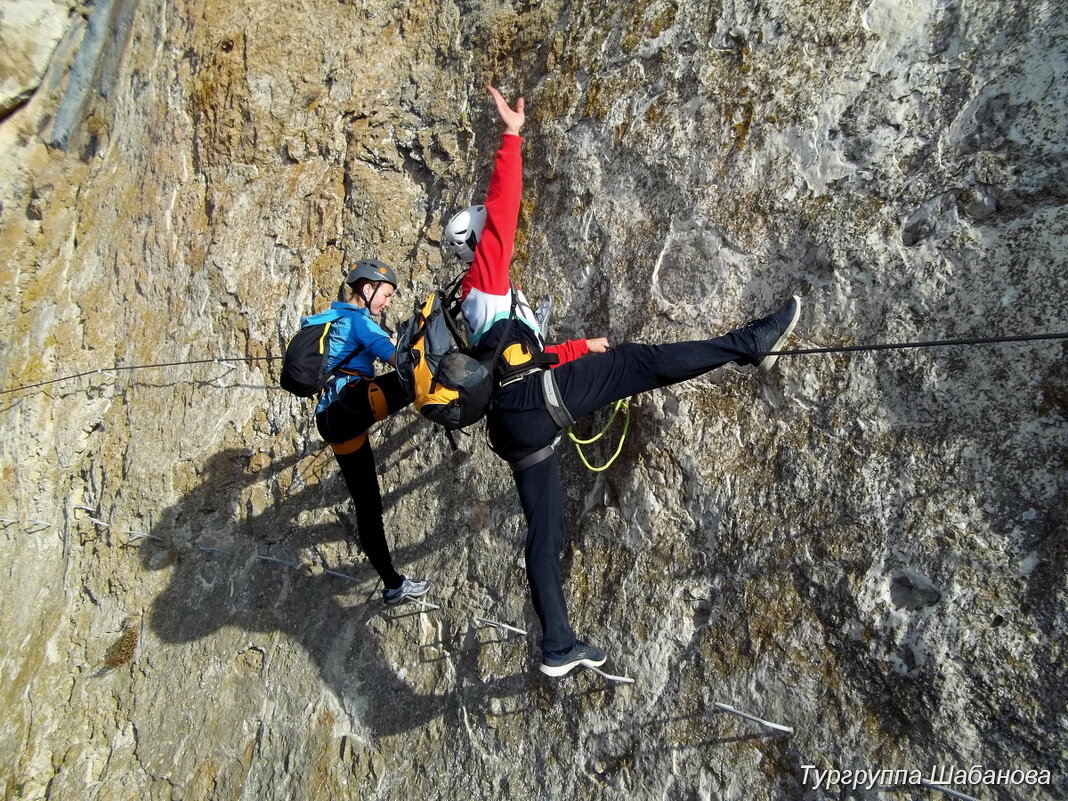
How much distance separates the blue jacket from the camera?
5785mm

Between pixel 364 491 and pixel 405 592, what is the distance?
3.47 ft

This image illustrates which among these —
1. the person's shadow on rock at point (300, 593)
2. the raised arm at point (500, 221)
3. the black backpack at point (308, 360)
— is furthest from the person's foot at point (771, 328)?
the black backpack at point (308, 360)

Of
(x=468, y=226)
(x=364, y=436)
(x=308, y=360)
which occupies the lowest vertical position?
(x=364, y=436)

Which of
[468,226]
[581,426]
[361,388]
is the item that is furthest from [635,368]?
[361,388]

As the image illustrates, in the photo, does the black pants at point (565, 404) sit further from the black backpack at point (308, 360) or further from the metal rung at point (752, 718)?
the black backpack at point (308, 360)

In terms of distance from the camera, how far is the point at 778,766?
4.10m

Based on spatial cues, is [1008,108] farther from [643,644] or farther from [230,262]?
[230,262]

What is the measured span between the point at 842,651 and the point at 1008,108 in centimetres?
338

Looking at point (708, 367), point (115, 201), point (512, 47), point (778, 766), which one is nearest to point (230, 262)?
point (115, 201)

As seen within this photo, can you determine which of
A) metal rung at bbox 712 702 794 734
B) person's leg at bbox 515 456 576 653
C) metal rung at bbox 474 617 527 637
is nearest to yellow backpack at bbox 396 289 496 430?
person's leg at bbox 515 456 576 653

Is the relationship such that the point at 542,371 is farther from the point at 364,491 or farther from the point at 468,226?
the point at 364,491

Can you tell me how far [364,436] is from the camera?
6.17 m

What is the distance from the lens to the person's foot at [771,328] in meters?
4.35

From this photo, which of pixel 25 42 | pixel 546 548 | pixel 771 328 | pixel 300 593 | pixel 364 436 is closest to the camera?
pixel 771 328
